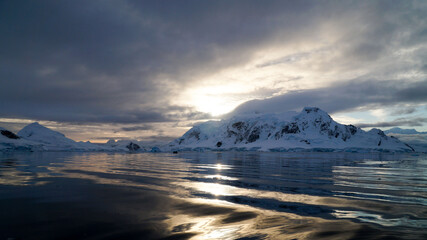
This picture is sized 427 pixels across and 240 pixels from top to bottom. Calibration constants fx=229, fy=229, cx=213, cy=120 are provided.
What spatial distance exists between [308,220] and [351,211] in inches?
71.4

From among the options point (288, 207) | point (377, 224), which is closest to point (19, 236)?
point (288, 207)

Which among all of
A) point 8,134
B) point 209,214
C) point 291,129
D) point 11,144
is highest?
point 291,129

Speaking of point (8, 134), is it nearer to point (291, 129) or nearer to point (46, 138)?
point (46, 138)

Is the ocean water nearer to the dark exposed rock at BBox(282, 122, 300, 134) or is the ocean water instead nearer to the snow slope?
the snow slope

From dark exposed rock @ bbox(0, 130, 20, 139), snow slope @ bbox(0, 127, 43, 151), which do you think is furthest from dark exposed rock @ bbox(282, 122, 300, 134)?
dark exposed rock @ bbox(0, 130, 20, 139)

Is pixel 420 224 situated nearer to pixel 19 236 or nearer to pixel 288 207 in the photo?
pixel 288 207

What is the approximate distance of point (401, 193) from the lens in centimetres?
911

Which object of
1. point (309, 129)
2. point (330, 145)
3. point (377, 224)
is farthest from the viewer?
point (309, 129)

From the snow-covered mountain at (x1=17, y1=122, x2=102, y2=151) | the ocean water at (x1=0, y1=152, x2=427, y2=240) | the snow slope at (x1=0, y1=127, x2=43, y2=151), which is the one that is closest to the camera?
the ocean water at (x1=0, y1=152, x2=427, y2=240)

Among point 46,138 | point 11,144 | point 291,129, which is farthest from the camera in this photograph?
point 291,129

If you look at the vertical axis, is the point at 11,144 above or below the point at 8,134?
below

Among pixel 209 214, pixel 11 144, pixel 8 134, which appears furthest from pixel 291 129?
pixel 209 214

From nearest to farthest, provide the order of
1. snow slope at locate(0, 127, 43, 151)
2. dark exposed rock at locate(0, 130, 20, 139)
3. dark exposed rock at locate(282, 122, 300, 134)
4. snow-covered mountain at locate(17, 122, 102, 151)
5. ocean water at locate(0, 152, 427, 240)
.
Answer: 1. ocean water at locate(0, 152, 427, 240)
2. snow slope at locate(0, 127, 43, 151)
3. dark exposed rock at locate(0, 130, 20, 139)
4. snow-covered mountain at locate(17, 122, 102, 151)
5. dark exposed rock at locate(282, 122, 300, 134)

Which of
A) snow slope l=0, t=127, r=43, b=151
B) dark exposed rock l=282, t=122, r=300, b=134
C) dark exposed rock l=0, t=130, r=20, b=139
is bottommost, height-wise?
snow slope l=0, t=127, r=43, b=151
